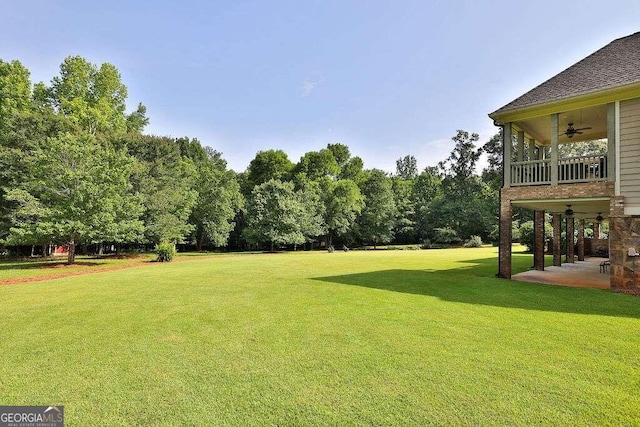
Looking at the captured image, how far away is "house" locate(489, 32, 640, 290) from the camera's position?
8.91 metres

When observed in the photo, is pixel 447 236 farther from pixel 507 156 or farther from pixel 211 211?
pixel 507 156

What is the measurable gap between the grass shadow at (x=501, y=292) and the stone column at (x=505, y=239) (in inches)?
17.6

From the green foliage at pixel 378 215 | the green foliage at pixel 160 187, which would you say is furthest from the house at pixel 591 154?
the green foliage at pixel 378 215

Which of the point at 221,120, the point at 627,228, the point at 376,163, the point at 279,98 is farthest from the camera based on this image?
the point at 376,163

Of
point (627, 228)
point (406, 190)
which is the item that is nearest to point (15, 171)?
point (627, 228)

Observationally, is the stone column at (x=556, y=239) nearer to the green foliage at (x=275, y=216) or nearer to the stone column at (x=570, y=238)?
the stone column at (x=570, y=238)

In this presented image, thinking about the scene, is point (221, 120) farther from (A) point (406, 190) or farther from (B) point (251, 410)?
(B) point (251, 410)

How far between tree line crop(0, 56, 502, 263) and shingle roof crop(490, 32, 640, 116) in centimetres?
1943

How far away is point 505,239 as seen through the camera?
11047 mm

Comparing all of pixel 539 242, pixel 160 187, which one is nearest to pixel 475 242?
pixel 539 242

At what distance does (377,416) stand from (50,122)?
30657mm

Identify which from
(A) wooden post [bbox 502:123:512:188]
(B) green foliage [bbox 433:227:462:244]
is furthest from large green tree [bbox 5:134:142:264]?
(B) green foliage [bbox 433:227:462:244]

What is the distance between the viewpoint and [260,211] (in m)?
33.5

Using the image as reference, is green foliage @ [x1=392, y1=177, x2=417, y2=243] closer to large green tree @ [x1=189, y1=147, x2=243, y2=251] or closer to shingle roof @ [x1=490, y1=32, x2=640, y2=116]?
large green tree @ [x1=189, y1=147, x2=243, y2=251]
